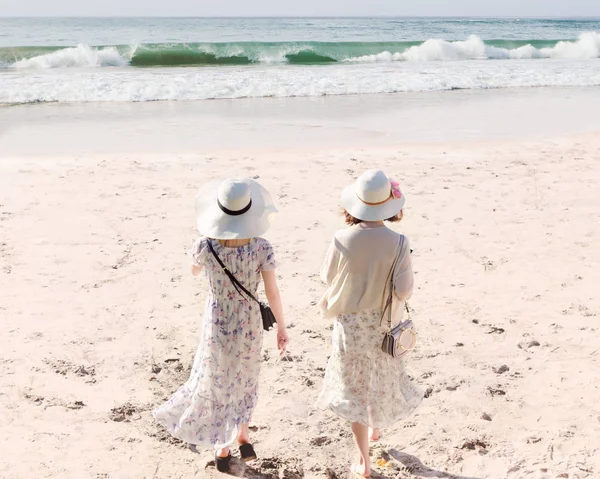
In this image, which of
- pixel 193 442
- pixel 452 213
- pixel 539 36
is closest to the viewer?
pixel 193 442

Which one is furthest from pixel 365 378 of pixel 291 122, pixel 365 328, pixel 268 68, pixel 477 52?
pixel 477 52

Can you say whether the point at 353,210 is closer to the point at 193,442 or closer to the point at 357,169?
the point at 193,442

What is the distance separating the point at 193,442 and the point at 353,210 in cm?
149

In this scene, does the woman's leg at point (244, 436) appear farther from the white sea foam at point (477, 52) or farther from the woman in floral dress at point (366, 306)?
the white sea foam at point (477, 52)

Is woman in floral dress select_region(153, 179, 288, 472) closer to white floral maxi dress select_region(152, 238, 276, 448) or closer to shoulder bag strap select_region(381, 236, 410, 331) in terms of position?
white floral maxi dress select_region(152, 238, 276, 448)

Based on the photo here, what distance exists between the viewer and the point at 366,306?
3.35 m

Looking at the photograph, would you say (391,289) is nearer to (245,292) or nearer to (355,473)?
(245,292)

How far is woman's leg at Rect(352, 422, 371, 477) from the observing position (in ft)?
11.6

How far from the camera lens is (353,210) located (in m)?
3.30

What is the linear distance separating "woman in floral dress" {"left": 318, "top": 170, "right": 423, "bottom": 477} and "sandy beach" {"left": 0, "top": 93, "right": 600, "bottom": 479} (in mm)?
446

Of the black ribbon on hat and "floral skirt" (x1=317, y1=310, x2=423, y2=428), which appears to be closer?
the black ribbon on hat

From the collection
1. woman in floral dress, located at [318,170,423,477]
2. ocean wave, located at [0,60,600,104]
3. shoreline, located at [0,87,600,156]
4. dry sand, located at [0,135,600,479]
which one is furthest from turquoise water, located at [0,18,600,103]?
woman in floral dress, located at [318,170,423,477]

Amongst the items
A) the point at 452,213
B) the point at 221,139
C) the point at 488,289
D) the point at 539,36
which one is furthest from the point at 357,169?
the point at 539,36

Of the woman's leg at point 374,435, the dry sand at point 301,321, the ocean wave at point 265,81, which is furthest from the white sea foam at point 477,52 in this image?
the woman's leg at point 374,435
